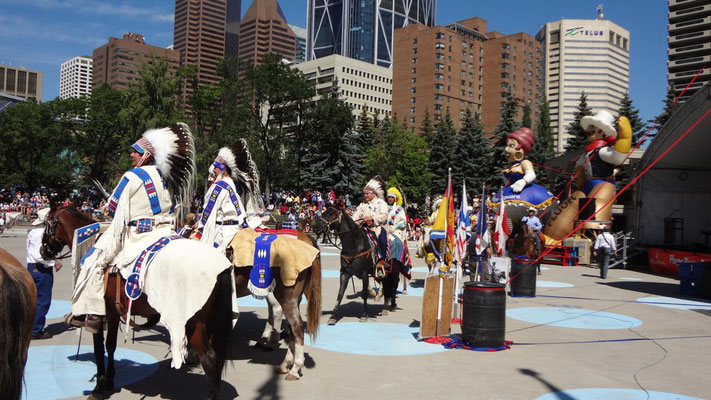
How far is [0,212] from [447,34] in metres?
113

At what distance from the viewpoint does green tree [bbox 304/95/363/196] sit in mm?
55500

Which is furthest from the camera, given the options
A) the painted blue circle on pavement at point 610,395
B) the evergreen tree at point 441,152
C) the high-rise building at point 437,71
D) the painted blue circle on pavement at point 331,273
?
the high-rise building at point 437,71

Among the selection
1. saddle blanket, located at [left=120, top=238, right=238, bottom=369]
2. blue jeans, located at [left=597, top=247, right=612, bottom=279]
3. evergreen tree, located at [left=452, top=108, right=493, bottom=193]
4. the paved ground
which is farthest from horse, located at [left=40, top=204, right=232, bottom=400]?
evergreen tree, located at [left=452, top=108, right=493, bottom=193]

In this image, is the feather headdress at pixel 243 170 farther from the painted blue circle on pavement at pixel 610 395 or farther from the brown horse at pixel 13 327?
the painted blue circle on pavement at pixel 610 395

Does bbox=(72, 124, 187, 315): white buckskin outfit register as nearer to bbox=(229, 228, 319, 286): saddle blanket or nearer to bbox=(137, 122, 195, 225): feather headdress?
bbox=(137, 122, 195, 225): feather headdress

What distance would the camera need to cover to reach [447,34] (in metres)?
126

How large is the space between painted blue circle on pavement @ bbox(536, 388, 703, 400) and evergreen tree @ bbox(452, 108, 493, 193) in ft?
171

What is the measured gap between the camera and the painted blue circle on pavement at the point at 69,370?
614 cm

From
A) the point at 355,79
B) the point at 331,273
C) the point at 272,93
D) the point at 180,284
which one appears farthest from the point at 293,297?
the point at 355,79

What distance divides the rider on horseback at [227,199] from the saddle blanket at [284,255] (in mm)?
310

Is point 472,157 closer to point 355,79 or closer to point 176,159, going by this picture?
point 176,159

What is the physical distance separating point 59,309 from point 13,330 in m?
8.36

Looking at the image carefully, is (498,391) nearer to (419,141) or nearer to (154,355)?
(154,355)

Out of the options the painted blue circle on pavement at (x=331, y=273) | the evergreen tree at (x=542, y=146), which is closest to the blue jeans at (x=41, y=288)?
the painted blue circle on pavement at (x=331, y=273)
